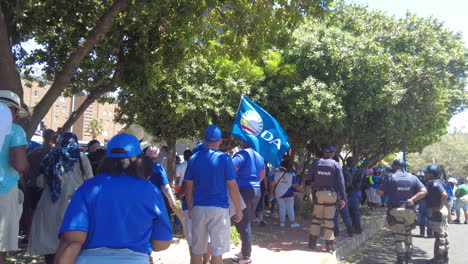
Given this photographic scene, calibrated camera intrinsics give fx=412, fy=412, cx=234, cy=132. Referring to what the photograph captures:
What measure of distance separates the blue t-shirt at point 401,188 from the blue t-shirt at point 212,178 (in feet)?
13.1

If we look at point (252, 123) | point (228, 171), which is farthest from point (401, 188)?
point (228, 171)

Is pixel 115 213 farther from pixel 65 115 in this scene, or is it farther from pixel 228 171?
pixel 65 115

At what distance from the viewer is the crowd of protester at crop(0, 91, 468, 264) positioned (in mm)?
2250

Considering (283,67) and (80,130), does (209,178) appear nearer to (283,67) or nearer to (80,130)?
(283,67)

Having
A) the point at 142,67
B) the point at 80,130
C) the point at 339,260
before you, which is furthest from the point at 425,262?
the point at 80,130

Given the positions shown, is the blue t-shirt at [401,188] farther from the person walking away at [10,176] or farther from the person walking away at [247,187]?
the person walking away at [10,176]

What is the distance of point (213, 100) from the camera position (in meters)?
10.1

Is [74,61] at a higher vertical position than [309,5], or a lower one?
lower

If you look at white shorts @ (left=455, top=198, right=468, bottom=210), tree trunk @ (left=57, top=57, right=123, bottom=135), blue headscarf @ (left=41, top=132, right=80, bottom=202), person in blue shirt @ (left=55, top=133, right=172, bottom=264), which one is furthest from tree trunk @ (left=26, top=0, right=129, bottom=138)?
white shorts @ (left=455, top=198, right=468, bottom=210)

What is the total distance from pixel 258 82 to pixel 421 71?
6.11m

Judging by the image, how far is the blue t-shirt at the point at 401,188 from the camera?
7367 mm

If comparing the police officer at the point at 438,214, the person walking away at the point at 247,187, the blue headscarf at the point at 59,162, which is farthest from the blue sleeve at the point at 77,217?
the police officer at the point at 438,214

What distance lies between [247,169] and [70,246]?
3.97m

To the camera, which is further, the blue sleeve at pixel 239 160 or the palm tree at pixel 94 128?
the palm tree at pixel 94 128
